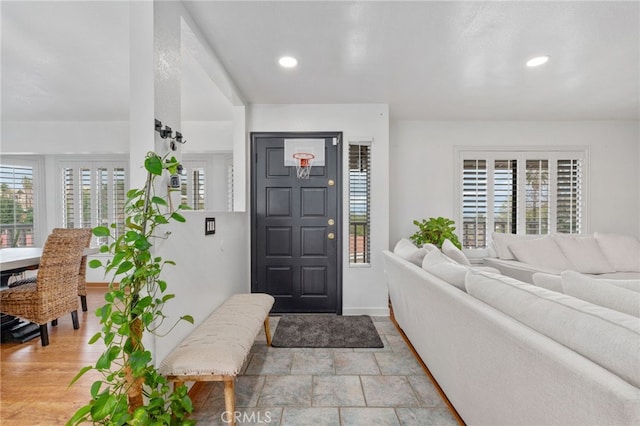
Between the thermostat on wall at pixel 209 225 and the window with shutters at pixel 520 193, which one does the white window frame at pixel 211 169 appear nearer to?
the thermostat on wall at pixel 209 225

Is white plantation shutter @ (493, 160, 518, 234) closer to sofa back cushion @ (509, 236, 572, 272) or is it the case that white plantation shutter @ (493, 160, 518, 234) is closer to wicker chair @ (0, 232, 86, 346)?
sofa back cushion @ (509, 236, 572, 272)

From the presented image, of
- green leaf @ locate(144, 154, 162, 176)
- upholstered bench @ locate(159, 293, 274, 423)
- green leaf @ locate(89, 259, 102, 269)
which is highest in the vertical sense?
green leaf @ locate(144, 154, 162, 176)

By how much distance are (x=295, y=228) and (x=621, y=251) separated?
12.6ft

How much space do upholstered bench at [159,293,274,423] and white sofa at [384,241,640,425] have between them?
1175 mm

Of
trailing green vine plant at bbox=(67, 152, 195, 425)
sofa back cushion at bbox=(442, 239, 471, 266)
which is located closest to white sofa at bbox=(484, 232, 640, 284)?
sofa back cushion at bbox=(442, 239, 471, 266)

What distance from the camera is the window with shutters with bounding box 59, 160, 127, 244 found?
505 cm

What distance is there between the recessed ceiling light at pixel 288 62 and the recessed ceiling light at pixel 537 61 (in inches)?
81.3

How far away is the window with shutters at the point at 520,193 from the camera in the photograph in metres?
4.36

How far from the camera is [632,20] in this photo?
82.7 inches

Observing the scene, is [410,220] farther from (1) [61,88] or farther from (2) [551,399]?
(1) [61,88]

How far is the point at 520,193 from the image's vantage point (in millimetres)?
4355

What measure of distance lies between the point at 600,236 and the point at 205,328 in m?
4.53

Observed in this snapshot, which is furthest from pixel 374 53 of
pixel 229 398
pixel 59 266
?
pixel 59 266

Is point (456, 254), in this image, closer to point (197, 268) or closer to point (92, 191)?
point (197, 268)
